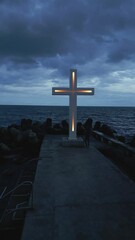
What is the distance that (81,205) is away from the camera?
173 inches

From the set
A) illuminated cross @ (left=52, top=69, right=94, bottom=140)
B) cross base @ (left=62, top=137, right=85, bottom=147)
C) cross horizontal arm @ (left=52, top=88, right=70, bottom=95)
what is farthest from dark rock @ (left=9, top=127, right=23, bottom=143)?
cross horizontal arm @ (left=52, top=88, right=70, bottom=95)

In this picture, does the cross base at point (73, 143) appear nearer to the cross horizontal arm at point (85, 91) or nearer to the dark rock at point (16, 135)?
the cross horizontal arm at point (85, 91)

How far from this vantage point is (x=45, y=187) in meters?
5.40

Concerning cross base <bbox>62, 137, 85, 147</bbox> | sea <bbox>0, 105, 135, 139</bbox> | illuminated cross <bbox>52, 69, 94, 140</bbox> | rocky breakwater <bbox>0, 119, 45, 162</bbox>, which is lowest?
sea <bbox>0, 105, 135, 139</bbox>

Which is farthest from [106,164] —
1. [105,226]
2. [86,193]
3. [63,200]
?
[105,226]

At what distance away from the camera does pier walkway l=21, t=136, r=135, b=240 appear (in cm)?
350

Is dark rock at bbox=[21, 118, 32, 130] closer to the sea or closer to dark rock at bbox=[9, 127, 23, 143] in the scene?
dark rock at bbox=[9, 127, 23, 143]

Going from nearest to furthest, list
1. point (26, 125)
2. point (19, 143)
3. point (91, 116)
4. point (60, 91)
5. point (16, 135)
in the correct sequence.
A: point (60, 91) → point (19, 143) → point (16, 135) → point (26, 125) → point (91, 116)

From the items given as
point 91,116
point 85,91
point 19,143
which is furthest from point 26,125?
point 91,116

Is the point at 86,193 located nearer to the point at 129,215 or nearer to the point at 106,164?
the point at 129,215

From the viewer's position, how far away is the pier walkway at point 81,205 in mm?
3498

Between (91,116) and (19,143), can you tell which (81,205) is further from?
(91,116)

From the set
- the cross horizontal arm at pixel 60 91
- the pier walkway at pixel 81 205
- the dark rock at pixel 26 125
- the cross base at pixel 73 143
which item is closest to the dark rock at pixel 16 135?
the dark rock at pixel 26 125

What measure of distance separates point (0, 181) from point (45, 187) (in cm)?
270
